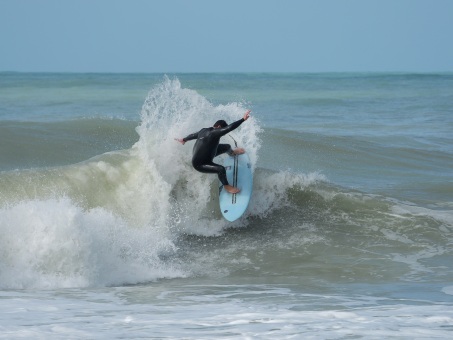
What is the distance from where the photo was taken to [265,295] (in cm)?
730

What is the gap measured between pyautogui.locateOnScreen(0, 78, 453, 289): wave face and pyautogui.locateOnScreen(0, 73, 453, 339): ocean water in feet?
0.08

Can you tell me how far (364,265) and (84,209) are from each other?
13.1 ft

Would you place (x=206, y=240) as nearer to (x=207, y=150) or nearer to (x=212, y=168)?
(x=212, y=168)

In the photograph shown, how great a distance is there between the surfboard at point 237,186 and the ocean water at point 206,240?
1.07 ft

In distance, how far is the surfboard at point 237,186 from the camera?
1070cm

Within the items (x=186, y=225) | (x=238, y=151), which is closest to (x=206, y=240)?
(x=186, y=225)

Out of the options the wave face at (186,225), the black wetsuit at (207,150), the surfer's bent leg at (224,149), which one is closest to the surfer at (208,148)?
the black wetsuit at (207,150)

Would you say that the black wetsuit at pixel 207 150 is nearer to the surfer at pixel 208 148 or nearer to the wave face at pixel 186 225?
the surfer at pixel 208 148

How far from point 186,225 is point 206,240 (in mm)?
549

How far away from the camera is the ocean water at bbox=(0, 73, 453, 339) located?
608cm

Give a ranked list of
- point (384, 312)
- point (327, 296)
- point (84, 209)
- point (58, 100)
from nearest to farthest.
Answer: point (384, 312)
point (327, 296)
point (84, 209)
point (58, 100)

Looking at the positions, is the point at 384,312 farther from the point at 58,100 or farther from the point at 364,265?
the point at 58,100

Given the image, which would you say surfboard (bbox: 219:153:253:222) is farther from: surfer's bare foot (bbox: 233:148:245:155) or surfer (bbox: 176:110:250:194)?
surfer (bbox: 176:110:250:194)

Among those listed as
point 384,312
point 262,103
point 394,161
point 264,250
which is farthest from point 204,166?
point 262,103
